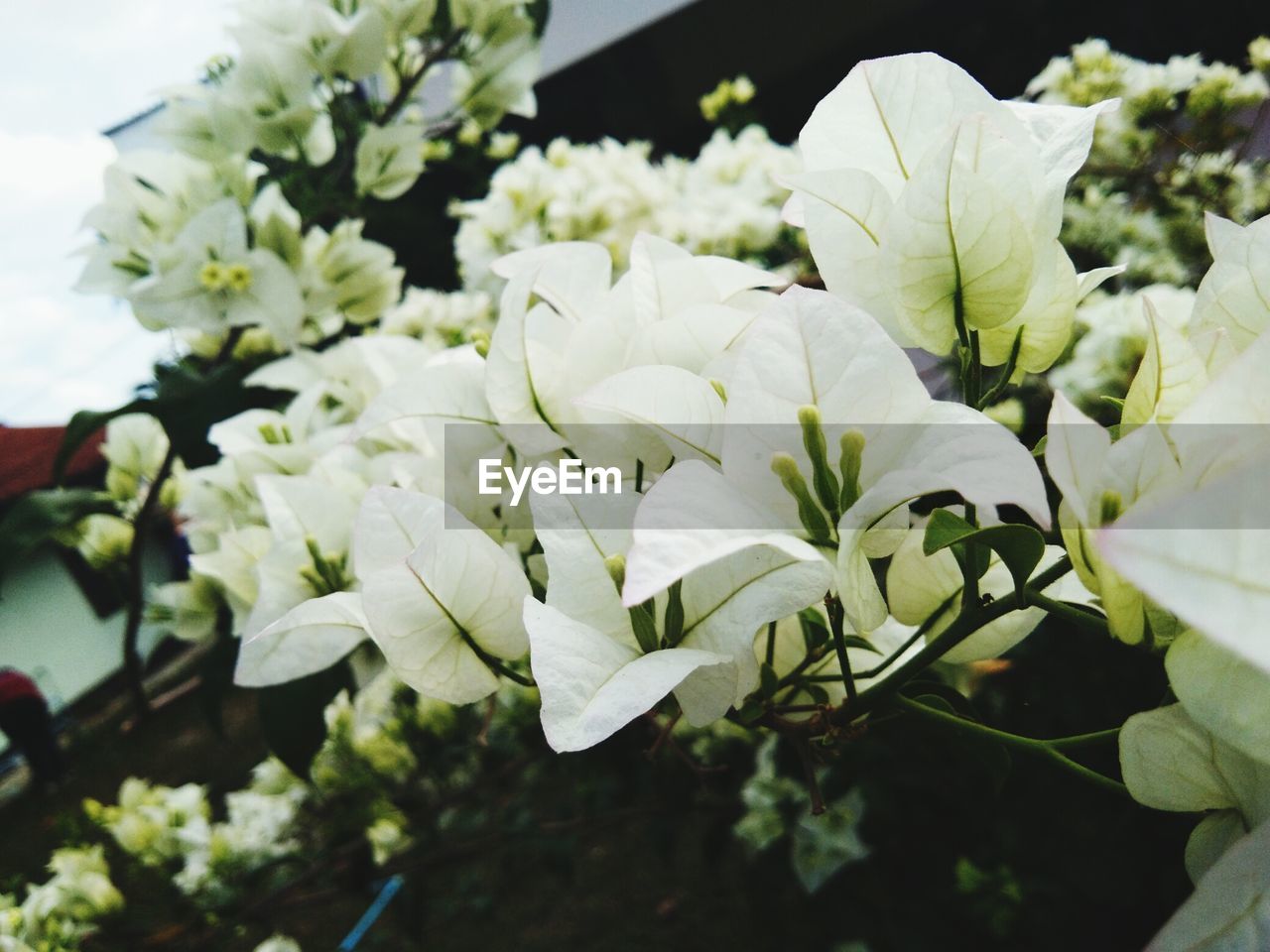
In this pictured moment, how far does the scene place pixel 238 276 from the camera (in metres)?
0.68

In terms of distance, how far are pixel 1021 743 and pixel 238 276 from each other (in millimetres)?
659

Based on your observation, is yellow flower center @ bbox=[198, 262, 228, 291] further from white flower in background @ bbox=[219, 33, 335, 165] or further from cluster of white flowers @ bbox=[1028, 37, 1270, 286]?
cluster of white flowers @ bbox=[1028, 37, 1270, 286]

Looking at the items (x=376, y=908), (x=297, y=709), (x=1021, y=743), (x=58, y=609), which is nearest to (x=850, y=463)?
(x=1021, y=743)

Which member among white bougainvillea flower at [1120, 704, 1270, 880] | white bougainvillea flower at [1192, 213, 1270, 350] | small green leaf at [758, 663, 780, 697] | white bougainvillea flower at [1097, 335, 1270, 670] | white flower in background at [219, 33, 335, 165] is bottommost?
white bougainvillea flower at [1120, 704, 1270, 880]

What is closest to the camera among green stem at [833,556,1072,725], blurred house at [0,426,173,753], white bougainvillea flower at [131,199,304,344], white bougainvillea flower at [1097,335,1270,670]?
white bougainvillea flower at [1097,335,1270,670]

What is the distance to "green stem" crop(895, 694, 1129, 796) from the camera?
26cm

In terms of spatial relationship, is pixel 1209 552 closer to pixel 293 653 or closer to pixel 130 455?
pixel 293 653

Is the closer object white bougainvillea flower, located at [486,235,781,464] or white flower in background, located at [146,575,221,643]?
white bougainvillea flower, located at [486,235,781,464]

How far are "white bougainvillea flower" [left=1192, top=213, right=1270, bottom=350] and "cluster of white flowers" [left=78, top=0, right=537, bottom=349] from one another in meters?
0.65

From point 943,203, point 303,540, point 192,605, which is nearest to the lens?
point 943,203

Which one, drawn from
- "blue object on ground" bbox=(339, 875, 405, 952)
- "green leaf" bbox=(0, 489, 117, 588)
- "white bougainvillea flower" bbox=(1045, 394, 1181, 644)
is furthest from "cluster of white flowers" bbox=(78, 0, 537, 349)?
"blue object on ground" bbox=(339, 875, 405, 952)

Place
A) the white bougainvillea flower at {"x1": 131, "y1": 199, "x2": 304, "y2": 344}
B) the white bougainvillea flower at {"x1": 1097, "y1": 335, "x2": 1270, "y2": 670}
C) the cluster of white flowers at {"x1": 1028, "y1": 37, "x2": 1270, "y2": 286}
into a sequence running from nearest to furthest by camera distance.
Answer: the white bougainvillea flower at {"x1": 1097, "y1": 335, "x2": 1270, "y2": 670} < the white bougainvillea flower at {"x1": 131, "y1": 199, "x2": 304, "y2": 344} < the cluster of white flowers at {"x1": 1028, "y1": 37, "x2": 1270, "y2": 286}

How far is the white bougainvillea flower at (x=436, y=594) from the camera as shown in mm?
277

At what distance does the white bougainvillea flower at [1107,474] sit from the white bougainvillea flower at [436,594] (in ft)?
0.57
